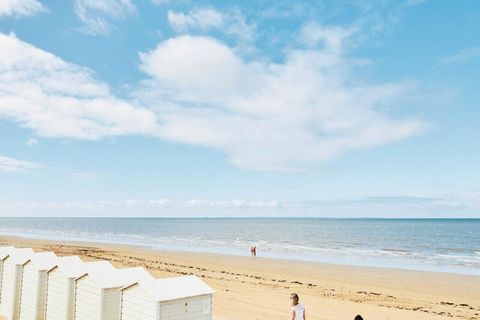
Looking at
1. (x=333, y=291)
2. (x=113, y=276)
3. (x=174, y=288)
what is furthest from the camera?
(x=333, y=291)

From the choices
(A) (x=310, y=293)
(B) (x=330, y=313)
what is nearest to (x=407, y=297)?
(A) (x=310, y=293)

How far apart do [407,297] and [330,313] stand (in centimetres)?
741

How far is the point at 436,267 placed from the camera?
35.7m

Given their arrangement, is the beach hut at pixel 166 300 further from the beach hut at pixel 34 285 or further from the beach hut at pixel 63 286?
the beach hut at pixel 34 285

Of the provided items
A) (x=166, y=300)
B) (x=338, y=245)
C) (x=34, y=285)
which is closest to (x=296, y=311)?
(x=166, y=300)

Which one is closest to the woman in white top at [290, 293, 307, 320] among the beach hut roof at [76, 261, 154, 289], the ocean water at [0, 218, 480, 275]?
the beach hut roof at [76, 261, 154, 289]

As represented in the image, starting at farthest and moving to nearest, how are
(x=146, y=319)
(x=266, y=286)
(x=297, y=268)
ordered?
1. (x=297, y=268)
2. (x=266, y=286)
3. (x=146, y=319)

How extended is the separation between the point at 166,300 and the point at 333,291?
15504 millimetres

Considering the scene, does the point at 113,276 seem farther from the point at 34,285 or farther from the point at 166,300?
the point at 34,285

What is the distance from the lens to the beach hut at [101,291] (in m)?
9.59

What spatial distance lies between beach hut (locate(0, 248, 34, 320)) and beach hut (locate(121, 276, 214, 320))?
4949 millimetres

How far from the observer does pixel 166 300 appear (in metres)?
8.59

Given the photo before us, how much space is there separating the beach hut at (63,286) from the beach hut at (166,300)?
1.92 meters

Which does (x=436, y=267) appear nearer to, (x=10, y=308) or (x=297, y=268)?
(x=297, y=268)
